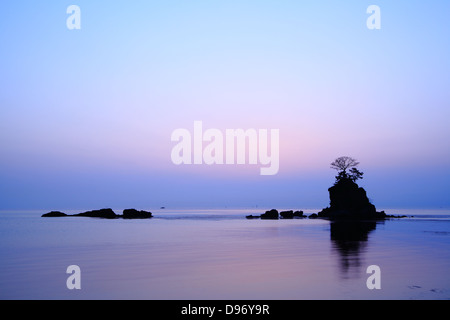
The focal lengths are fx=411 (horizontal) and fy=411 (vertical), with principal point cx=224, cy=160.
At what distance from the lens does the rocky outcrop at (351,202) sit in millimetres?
116750

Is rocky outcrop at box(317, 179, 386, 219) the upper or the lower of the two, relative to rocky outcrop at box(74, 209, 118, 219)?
upper

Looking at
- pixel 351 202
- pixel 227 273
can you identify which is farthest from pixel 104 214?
pixel 227 273

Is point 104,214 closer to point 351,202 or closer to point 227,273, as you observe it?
point 351,202

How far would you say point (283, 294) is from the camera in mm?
18328

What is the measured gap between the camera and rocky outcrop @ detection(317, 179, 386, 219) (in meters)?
117

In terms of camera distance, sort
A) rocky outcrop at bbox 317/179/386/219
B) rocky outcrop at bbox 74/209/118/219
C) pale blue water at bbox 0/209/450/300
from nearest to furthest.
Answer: pale blue water at bbox 0/209/450/300, rocky outcrop at bbox 317/179/386/219, rocky outcrop at bbox 74/209/118/219

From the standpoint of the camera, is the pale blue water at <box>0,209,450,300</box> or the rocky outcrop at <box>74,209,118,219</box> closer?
the pale blue water at <box>0,209,450,300</box>

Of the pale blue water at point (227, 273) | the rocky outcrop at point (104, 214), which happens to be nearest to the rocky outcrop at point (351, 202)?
the rocky outcrop at point (104, 214)

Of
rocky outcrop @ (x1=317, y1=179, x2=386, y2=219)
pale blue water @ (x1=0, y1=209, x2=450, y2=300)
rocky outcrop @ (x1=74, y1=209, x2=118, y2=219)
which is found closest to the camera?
pale blue water @ (x1=0, y1=209, x2=450, y2=300)

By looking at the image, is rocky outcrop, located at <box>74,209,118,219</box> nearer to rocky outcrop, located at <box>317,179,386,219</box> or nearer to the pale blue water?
rocky outcrop, located at <box>317,179,386,219</box>

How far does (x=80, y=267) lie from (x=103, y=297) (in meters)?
9.20

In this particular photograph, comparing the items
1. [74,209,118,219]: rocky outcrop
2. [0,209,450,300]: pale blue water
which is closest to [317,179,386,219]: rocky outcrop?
[74,209,118,219]: rocky outcrop
